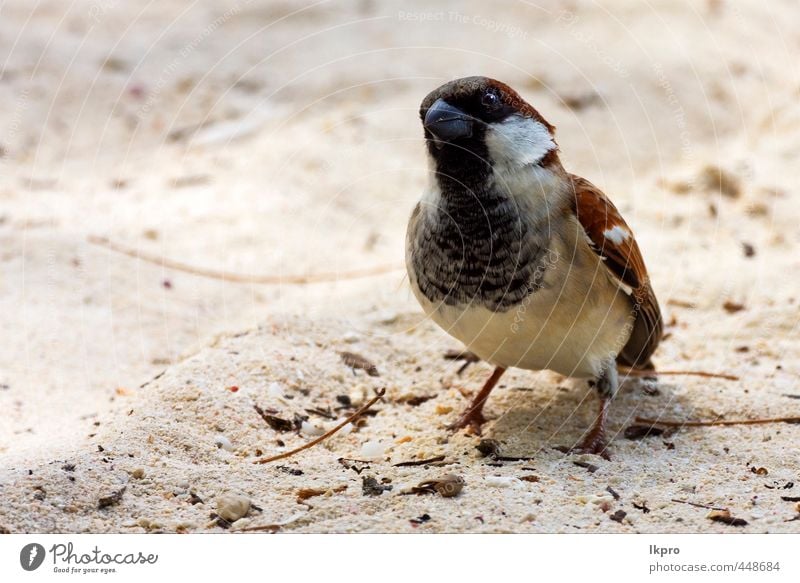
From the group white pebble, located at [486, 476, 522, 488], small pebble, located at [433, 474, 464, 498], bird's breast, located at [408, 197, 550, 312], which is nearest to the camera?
small pebble, located at [433, 474, 464, 498]

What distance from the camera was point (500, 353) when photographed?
→ 4344mm

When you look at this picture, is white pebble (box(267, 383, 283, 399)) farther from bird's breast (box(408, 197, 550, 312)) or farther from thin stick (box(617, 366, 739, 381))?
thin stick (box(617, 366, 739, 381))

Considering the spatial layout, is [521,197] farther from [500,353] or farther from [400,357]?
[400,357]

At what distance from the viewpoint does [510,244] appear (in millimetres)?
4105

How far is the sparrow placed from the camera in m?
4.10

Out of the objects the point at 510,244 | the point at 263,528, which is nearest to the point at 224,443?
the point at 263,528

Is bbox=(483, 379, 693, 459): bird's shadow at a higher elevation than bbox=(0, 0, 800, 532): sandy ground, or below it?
below

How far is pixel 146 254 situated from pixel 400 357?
2145 mm

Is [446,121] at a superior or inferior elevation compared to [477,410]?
superior

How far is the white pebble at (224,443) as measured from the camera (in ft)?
14.1

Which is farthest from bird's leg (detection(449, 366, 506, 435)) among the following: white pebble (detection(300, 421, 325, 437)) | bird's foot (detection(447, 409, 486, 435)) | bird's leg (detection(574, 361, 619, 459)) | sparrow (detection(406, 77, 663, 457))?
white pebble (detection(300, 421, 325, 437))

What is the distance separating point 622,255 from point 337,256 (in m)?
2.76

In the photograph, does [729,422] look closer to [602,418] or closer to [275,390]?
[602,418]

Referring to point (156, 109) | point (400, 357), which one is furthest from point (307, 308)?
point (156, 109)
